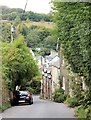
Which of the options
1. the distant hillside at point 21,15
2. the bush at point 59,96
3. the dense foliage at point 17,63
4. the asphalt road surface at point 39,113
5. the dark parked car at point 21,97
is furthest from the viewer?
the bush at point 59,96

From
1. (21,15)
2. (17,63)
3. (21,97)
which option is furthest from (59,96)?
(21,15)

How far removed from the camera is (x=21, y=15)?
17078 millimetres

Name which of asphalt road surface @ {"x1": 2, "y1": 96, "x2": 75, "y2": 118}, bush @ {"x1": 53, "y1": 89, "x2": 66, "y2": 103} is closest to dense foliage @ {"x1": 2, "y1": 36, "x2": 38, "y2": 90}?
asphalt road surface @ {"x1": 2, "y1": 96, "x2": 75, "y2": 118}

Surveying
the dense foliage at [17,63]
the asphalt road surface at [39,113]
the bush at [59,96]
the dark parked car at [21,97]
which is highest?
the dense foliage at [17,63]

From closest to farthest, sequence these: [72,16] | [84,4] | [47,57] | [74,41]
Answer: [84,4] → [72,16] → [74,41] → [47,57]

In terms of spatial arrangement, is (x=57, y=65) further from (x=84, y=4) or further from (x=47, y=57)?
(x=84, y=4)

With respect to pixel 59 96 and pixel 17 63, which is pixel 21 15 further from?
pixel 59 96

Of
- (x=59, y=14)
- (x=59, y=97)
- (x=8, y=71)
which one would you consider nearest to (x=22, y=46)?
(x=8, y=71)

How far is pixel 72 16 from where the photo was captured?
11414mm

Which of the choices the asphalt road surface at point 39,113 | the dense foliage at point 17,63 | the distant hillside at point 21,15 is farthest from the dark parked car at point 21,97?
the distant hillside at point 21,15

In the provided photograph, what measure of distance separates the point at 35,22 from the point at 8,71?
5.08 metres

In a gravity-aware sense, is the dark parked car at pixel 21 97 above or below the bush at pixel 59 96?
above

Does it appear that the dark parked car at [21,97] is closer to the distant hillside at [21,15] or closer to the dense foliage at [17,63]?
the dense foliage at [17,63]

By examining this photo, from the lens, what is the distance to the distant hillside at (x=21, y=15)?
1565cm
